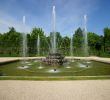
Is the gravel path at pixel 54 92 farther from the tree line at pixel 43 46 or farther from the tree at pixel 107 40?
the tree at pixel 107 40

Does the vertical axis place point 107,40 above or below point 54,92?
above

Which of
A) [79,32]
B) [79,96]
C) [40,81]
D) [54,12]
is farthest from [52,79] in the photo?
[79,32]

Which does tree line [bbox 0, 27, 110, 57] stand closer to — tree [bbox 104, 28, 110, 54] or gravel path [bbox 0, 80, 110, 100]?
tree [bbox 104, 28, 110, 54]

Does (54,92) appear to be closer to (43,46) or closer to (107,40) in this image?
(43,46)

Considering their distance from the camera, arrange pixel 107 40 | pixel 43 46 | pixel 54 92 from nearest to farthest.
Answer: pixel 54 92
pixel 43 46
pixel 107 40

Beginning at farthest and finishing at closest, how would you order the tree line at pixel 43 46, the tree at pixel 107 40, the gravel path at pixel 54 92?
the tree at pixel 107 40, the tree line at pixel 43 46, the gravel path at pixel 54 92

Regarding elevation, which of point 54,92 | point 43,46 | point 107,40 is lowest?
point 54,92

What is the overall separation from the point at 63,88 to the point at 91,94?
1348mm

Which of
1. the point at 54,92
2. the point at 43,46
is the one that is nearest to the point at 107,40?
the point at 43,46

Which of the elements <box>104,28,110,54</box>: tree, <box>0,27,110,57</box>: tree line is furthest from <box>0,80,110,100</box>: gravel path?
<box>104,28,110,54</box>: tree

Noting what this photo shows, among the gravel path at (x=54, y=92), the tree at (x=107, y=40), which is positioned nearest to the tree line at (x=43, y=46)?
the tree at (x=107, y=40)

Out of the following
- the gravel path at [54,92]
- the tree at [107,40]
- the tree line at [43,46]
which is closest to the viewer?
the gravel path at [54,92]

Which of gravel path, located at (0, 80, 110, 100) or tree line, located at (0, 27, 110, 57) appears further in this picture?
tree line, located at (0, 27, 110, 57)

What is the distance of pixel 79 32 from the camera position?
59812 mm
